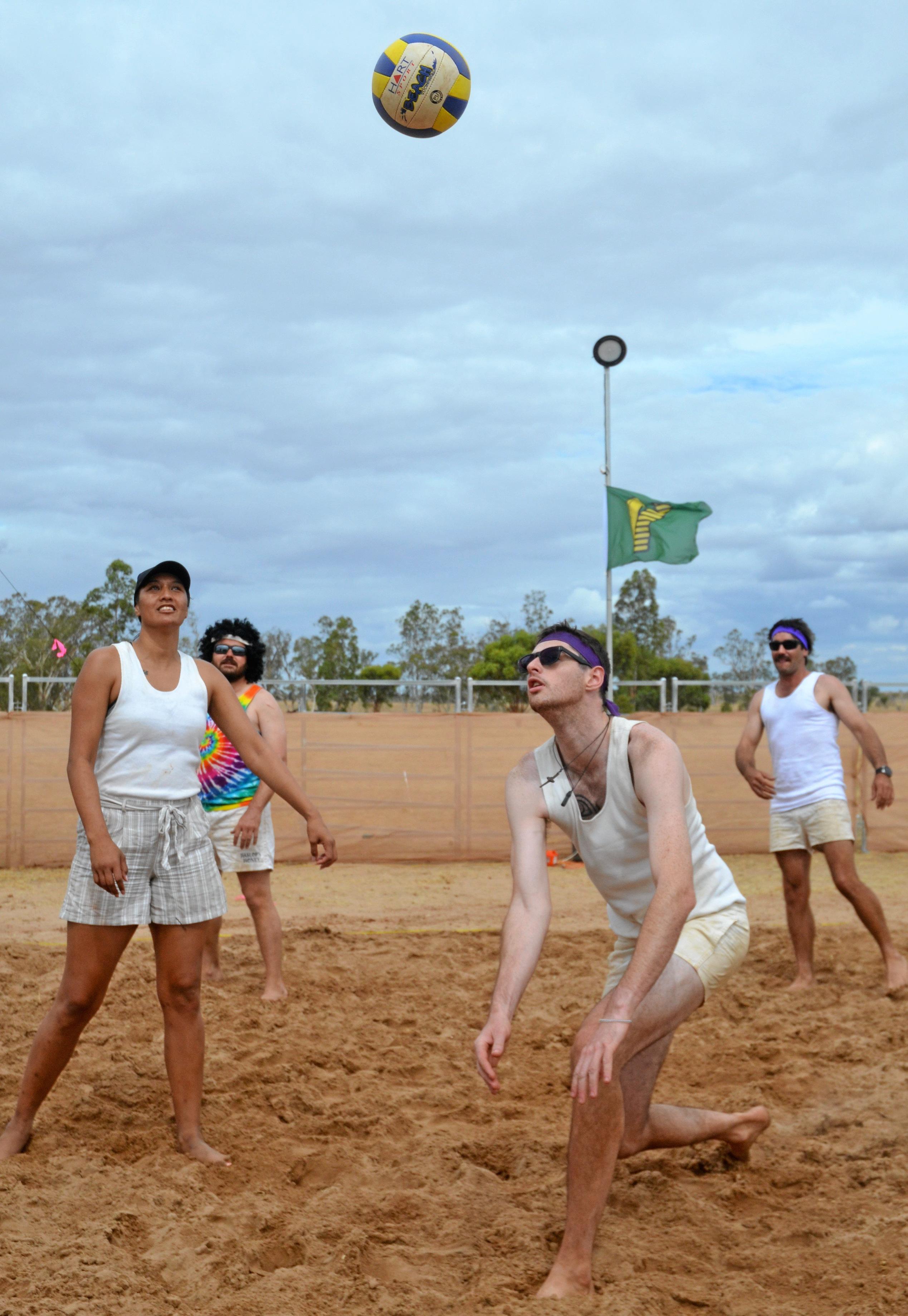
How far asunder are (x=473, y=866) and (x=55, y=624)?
20.6m

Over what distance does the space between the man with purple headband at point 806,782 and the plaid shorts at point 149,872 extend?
143 inches

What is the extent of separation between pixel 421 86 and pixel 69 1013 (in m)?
6.15

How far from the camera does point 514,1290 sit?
303cm

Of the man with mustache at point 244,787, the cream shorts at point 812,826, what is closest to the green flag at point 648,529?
the cream shorts at point 812,826

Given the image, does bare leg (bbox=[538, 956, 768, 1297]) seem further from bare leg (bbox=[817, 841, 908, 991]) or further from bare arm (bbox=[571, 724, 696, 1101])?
bare leg (bbox=[817, 841, 908, 991])

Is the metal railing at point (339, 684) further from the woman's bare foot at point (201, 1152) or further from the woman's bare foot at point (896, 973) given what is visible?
the woman's bare foot at point (201, 1152)

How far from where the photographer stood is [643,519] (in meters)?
15.4

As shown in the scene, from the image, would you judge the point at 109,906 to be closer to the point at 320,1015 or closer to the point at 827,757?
the point at 320,1015

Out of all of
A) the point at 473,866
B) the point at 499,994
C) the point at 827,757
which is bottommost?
the point at 473,866

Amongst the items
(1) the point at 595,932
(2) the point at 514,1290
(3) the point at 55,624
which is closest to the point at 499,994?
(2) the point at 514,1290

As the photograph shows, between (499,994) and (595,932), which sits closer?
(499,994)

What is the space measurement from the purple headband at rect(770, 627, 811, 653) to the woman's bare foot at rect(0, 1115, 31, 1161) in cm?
458

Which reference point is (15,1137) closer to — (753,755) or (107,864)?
(107,864)

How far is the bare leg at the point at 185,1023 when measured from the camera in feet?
13.0
